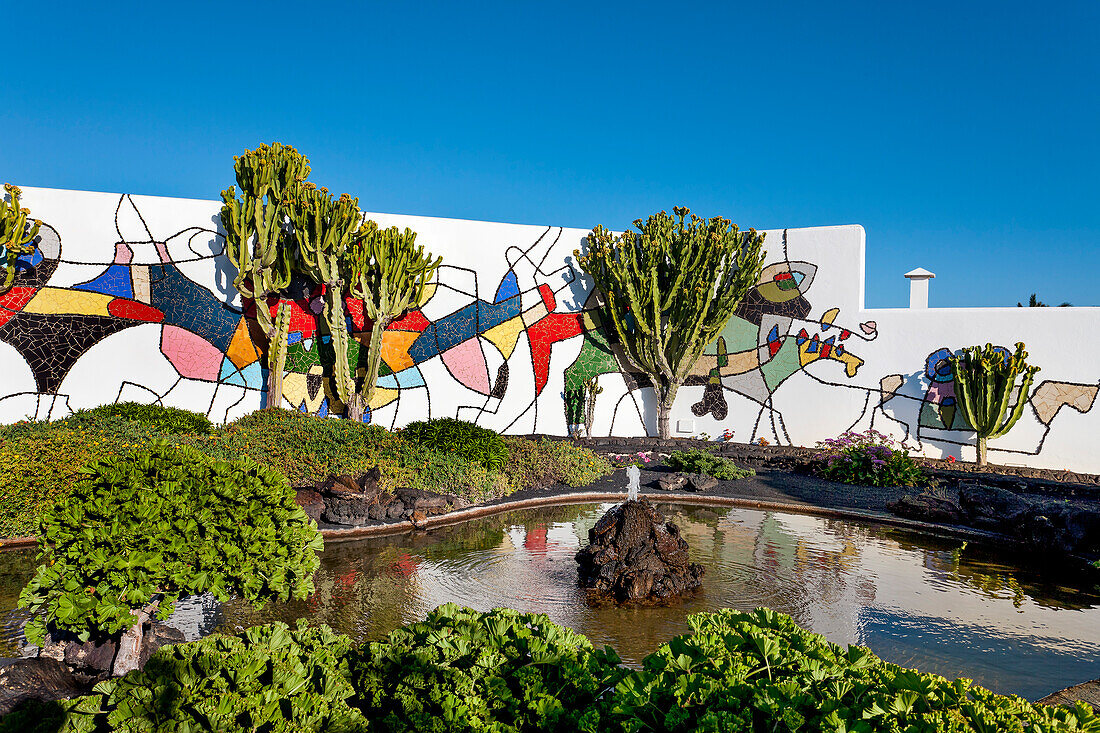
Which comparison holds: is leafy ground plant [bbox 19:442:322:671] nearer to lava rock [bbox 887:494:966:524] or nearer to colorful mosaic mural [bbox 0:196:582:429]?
lava rock [bbox 887:494:966:524]

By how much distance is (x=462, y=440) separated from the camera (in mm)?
9352

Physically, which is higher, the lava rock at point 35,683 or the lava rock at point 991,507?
the lava rock at point 991,507

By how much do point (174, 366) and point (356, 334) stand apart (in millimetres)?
2965

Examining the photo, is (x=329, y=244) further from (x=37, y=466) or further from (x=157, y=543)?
(x=157, y=543)

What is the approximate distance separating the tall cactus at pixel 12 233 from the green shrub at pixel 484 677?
1036 centimetres

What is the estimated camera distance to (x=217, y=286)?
37.3 feet

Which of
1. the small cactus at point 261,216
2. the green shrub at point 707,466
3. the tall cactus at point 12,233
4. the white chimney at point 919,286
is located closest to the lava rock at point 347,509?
the small cactus at point 261,216

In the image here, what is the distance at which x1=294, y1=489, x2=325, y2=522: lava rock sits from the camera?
710 cm

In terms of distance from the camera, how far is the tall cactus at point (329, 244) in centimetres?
1068

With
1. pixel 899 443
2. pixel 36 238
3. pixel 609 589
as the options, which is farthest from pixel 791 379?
pixel 36 238

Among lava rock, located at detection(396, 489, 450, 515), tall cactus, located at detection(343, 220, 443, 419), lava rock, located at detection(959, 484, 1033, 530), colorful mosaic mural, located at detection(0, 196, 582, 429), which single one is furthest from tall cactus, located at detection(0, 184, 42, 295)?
lava rock, located at detection(959, 484, 1033, 530)

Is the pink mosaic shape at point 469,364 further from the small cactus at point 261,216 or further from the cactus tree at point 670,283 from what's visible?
the small cactus at point 261,216

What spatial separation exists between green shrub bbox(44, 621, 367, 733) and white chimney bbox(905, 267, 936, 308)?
1344 centimetres

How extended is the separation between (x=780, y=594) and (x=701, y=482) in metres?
4.80
